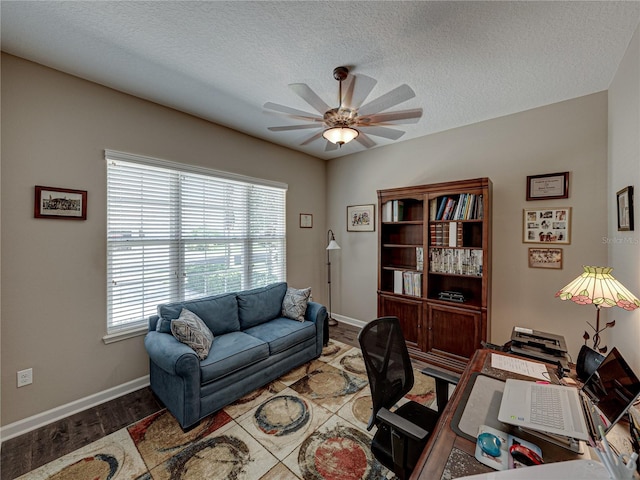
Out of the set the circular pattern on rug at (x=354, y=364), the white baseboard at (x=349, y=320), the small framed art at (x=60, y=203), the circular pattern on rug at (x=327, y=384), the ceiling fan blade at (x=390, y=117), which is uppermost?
the ceiling fan blade at (x=390, y=117)

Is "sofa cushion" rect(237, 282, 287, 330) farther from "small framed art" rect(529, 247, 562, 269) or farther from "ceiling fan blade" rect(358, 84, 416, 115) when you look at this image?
"small framed art" rect(529, 247, 562, 269)

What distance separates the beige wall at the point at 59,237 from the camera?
2.01m

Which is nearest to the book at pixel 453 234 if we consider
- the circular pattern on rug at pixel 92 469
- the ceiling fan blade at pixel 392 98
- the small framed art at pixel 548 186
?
the small framed art at pixel 548 186

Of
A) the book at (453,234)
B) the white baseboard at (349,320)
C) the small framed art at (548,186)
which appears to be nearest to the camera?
the small framed art at (548,186)

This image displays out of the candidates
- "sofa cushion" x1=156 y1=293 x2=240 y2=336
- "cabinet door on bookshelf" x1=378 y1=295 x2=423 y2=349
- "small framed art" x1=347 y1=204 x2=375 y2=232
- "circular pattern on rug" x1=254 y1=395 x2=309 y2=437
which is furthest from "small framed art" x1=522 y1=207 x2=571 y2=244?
"sofa cushion" x1=156 y1=293 x2=240 y2=336

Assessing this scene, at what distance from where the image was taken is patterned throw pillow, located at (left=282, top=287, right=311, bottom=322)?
3.21 metres

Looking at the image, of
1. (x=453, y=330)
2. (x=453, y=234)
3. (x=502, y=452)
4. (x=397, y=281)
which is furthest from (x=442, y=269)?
(x=502, y=452)

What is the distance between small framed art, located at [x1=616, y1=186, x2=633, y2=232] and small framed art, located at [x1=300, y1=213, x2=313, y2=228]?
3.45 meters

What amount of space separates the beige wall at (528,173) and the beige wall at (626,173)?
0.15m

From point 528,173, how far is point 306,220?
293 centimetres

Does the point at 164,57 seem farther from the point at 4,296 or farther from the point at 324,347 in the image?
the point at 324,347

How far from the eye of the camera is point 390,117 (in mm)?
2025

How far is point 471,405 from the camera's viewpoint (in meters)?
1.22

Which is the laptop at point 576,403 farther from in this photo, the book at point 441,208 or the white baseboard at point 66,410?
the white baseboard at point 66,410
